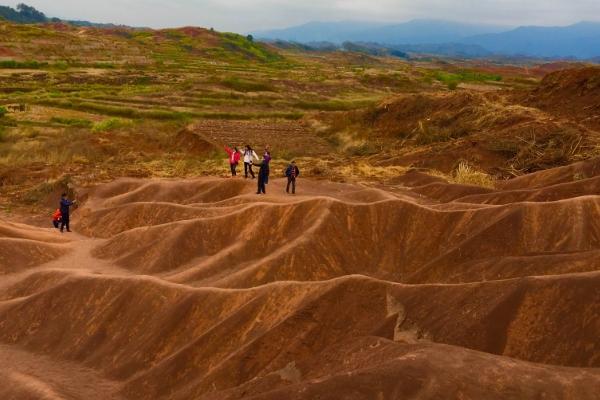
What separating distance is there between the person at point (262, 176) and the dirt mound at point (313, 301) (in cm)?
73

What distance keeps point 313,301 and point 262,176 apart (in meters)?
9.81

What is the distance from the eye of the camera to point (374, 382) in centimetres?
755

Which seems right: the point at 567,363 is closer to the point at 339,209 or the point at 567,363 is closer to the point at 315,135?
the point at 339,209

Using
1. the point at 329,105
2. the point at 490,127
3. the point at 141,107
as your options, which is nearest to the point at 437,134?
the point at 490,127

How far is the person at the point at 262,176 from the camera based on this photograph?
20733mm

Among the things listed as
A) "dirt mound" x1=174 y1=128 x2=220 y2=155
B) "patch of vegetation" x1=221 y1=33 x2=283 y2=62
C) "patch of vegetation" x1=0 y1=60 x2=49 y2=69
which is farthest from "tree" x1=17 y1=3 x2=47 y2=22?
"dirt mound" x1=174 y1=128 x2=220 y2=155

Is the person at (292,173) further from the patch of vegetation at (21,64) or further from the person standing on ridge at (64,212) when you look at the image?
the patch of vegetation at (21,64)

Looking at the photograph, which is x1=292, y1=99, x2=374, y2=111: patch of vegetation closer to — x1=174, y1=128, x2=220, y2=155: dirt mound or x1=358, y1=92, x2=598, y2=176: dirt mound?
x1=358, y1=92, x2=598, y2=176: dirt mound

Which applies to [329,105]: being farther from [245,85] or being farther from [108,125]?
[108,125]

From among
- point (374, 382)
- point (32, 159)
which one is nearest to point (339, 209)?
point (374, 382)

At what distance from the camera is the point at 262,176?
2097 centimetres

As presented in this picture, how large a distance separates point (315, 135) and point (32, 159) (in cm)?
1935

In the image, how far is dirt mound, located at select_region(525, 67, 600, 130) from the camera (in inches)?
1267

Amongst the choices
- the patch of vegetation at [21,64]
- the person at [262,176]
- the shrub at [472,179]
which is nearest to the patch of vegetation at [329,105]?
the shrub at [472,179]
